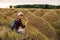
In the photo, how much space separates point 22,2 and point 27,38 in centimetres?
55

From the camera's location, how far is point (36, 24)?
220 cm

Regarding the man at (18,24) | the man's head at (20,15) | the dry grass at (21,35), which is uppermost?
the man's head at (20,15)

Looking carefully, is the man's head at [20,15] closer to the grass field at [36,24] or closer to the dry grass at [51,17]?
the grass field at [36,24]

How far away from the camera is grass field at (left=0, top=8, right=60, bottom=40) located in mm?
2062

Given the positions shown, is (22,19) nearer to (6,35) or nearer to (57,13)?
(6,35)

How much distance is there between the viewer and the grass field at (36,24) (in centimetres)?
206

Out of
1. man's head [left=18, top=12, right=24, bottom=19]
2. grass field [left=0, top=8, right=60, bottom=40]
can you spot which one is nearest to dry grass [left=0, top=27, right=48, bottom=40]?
grass field [left=0, top=8, right=60, bottom=40]

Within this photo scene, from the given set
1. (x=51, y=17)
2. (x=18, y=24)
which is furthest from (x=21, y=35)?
(x=51, y=17)

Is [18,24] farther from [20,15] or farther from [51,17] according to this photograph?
[51,17]

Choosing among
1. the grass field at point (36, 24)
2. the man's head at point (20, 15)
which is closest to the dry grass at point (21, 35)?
the grass field at point (36, 24)

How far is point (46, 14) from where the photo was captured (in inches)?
89.9

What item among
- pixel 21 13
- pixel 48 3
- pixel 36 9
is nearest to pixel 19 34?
pixel 21 13

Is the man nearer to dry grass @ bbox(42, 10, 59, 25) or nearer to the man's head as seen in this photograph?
the man's head

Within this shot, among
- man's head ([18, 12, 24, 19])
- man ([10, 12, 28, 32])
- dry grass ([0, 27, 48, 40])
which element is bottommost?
dry grass ([0, 27, 48, 40])
